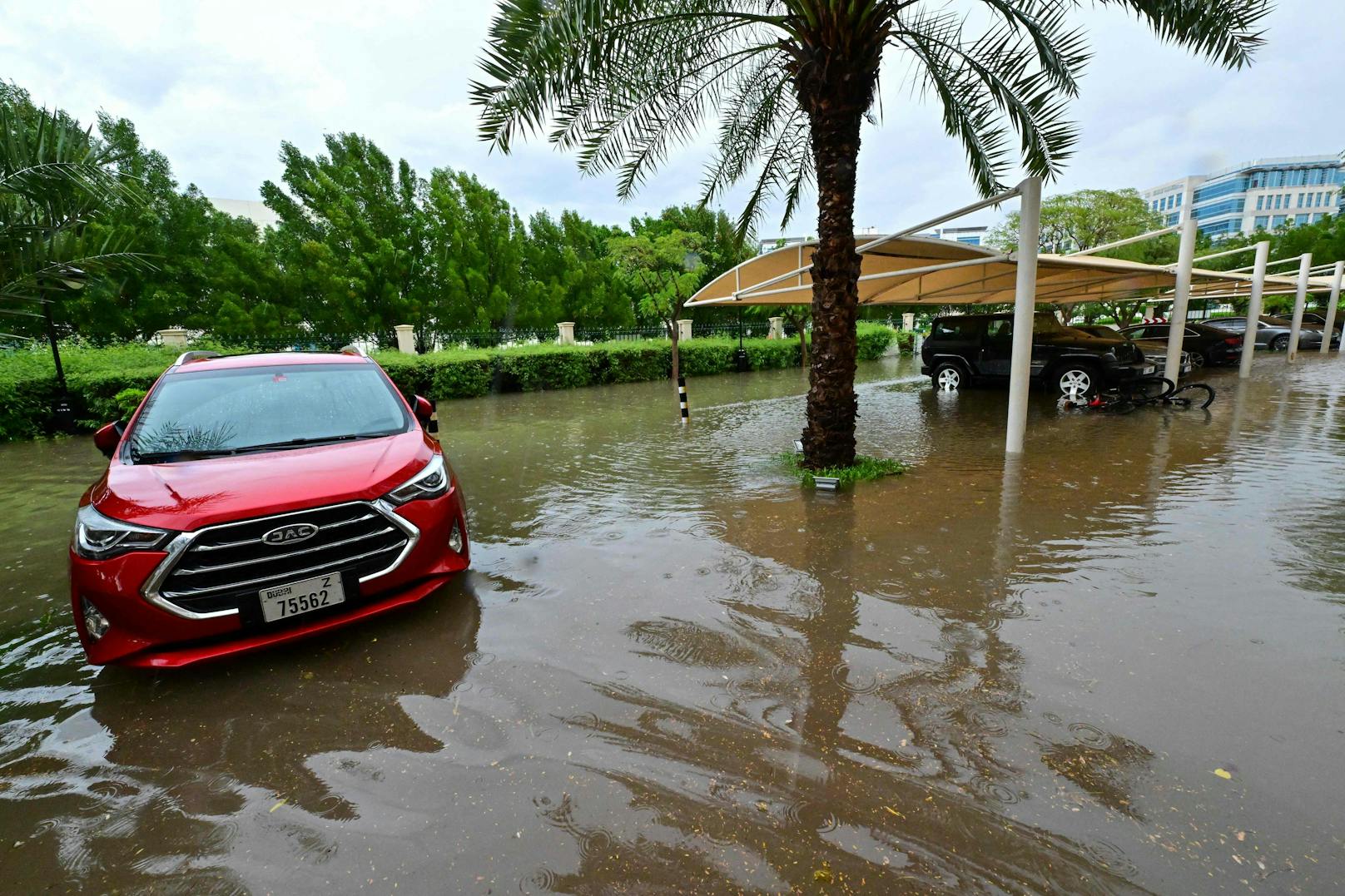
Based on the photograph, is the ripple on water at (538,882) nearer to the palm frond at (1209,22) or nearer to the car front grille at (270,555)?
the car front grille at (270,555)

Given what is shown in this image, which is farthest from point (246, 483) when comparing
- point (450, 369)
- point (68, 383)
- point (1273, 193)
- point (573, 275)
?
point (1273, 193)

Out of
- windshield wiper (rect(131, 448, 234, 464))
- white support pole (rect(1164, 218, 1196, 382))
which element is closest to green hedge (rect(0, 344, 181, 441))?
windshield wiper (rect(131, 448, 234, 464))

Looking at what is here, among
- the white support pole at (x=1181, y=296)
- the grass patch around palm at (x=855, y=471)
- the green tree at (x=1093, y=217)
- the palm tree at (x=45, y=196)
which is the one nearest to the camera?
the palm tree at (x=45, y=196)

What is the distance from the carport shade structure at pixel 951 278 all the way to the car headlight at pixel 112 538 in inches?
315

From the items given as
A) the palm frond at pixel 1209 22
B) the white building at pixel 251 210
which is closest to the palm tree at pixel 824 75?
the palm frond at pixel 1209 22

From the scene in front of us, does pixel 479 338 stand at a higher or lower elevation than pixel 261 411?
higher

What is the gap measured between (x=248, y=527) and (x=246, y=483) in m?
0.34

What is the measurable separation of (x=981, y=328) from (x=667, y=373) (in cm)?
1013

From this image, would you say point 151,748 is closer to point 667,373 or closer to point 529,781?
point 529,781

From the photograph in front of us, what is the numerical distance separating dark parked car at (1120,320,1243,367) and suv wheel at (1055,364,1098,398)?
8338mm

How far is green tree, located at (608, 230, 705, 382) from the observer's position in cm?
1927

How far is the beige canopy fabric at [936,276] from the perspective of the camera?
9.34 meters

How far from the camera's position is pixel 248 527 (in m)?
3.04

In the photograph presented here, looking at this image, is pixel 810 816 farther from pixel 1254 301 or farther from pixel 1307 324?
pixel 1307 324
